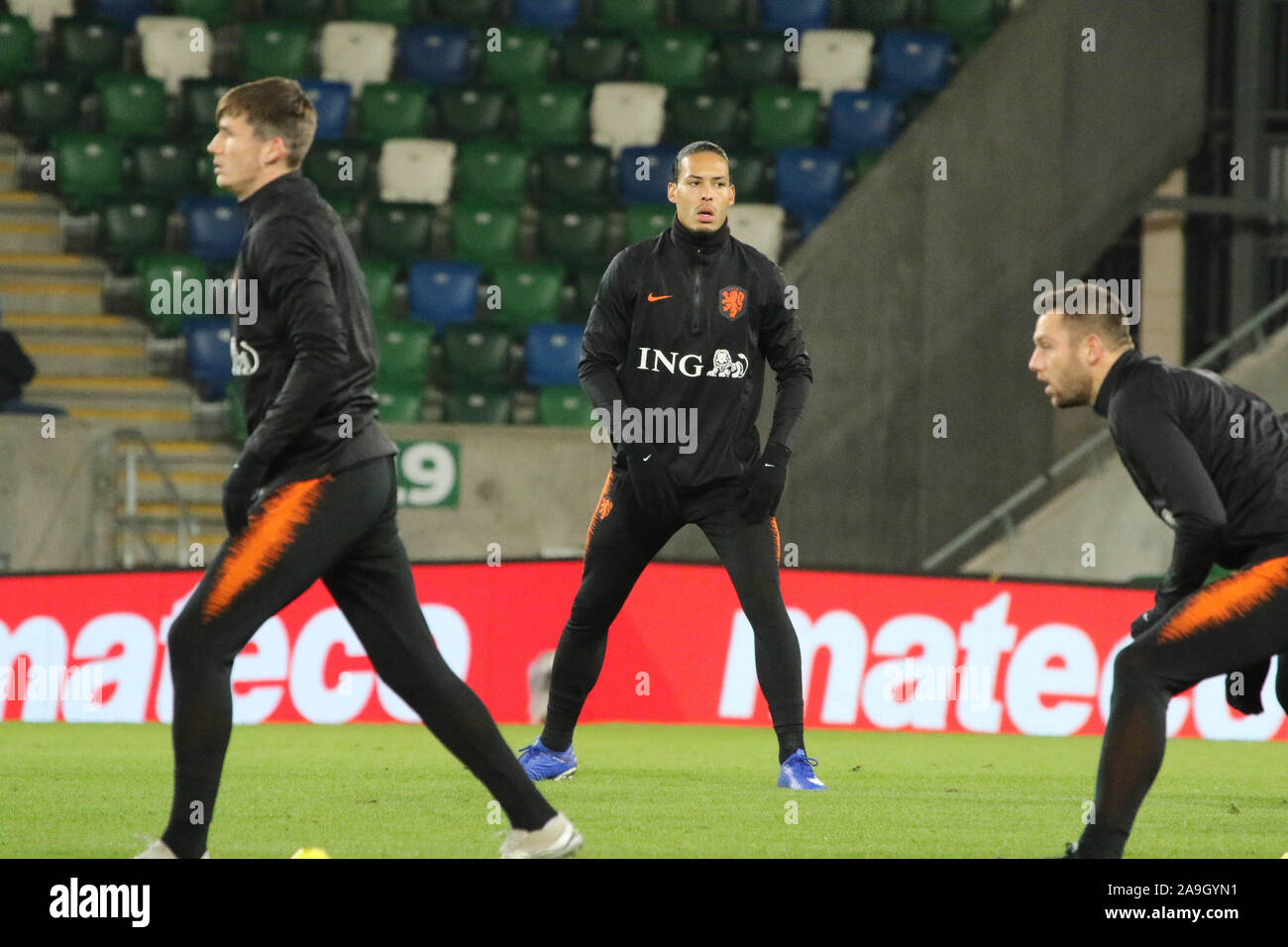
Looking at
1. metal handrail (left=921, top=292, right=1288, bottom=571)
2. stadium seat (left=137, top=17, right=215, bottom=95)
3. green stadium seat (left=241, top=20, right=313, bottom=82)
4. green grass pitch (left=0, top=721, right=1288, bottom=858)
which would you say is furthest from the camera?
stadium seat (left=137, top=17, right=215, bottom=95)

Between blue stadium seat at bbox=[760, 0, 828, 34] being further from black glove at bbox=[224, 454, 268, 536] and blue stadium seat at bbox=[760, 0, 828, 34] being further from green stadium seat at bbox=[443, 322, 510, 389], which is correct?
black glove at bbox=[224, 454, 268, 536]

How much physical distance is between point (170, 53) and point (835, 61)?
5952 mm

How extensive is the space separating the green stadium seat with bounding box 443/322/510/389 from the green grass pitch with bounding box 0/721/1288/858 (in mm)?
5266

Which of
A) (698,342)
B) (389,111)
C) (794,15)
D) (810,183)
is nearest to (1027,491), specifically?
→ (810,183)

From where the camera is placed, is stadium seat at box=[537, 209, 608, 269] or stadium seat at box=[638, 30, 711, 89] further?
stadium seat at box=[638, 30, 711, 89]

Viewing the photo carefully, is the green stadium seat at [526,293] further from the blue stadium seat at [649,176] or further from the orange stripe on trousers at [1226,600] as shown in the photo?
the orange stripe on trousers at [1226,600]

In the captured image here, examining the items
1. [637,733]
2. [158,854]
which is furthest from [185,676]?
[637,733]

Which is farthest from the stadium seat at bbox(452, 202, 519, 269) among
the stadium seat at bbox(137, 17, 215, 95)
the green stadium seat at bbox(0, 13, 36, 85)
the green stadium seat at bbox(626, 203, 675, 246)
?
the green stadium seat at bbox(0, 13, 36, 85)

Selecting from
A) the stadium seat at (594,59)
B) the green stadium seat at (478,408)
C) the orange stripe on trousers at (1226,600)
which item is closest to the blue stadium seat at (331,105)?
the stadium seat at (594,59)

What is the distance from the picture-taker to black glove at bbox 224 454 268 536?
4.82 m

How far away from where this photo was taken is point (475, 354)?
15.3 m

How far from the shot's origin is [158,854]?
15.6 feet

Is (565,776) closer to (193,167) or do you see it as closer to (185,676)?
(185,676)

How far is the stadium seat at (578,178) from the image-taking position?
1658 cm
